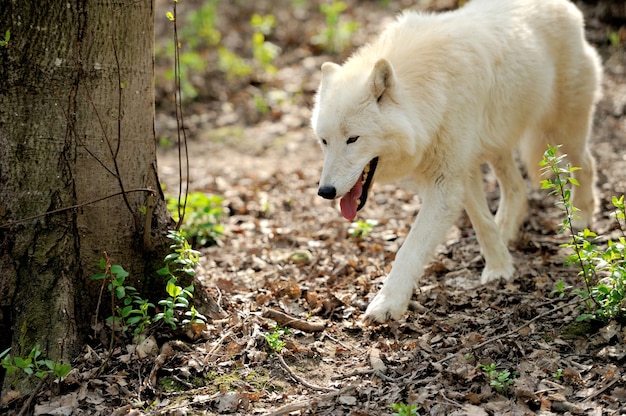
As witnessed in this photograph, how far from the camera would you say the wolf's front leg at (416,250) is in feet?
13.8

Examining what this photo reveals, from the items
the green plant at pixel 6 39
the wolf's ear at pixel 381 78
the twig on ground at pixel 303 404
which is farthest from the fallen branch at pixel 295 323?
the green plant at pixel 6 39

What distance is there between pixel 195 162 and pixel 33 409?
5336 mm

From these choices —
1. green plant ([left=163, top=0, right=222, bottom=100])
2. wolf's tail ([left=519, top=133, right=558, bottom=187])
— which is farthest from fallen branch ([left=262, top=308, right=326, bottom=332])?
green plant ([left=163, top=0, right=222, bottom=100])

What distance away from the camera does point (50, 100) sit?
347cm

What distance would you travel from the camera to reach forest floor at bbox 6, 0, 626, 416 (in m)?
3.31

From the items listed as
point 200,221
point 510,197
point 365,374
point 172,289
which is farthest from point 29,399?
point 510,197

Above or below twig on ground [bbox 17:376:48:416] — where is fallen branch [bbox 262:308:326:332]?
below

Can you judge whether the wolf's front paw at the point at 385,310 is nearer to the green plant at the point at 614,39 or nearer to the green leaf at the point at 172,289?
the green leaf at the point at 172,289

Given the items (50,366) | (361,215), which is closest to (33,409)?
(50,366)

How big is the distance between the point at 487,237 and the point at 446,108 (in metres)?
1.09

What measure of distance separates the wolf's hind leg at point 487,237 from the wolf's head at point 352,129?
0.94 m

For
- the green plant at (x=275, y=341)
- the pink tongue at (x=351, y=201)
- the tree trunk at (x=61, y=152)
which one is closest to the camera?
the tree trunk at (x=61, y=152)

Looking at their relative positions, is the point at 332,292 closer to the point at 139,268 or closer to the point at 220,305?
the point at 220,305

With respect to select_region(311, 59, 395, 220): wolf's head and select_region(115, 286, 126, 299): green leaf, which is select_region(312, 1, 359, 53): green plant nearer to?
select_region(311, 59, 395, 220): wolf's head
